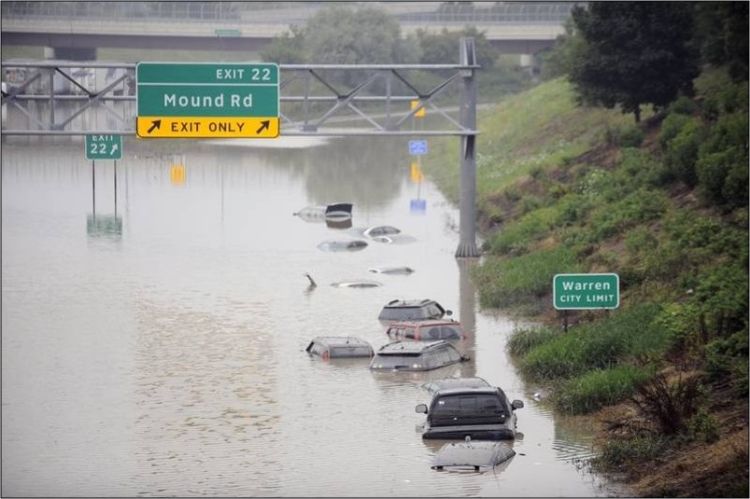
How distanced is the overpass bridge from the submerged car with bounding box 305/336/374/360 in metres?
30.1

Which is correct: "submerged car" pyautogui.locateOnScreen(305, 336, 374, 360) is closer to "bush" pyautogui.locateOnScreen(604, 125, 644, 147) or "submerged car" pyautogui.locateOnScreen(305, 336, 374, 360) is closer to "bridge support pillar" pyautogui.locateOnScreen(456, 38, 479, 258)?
"bridge support pillar" pyautogui.locateOnScreen(456, 38, 479, 258)

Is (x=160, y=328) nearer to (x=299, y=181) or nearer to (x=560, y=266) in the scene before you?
(x=560, y=266)

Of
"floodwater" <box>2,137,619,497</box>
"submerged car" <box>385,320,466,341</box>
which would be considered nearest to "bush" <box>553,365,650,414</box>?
"floodwater" <box>2,137,619,497</box>

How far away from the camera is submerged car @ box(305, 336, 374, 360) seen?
32188 mm

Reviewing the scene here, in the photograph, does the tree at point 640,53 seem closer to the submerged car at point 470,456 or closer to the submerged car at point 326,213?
the submerged car at point 326,213

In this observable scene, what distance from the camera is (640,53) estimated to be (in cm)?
4900

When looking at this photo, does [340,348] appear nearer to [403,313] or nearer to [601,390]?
[403,313]

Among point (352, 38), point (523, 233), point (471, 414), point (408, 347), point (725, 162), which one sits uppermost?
point (352, 38)

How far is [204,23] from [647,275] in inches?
1973

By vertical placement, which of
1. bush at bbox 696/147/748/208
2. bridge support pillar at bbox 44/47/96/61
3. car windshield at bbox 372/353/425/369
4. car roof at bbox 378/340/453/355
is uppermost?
bridge support pillar at bbox 44/47/96/61

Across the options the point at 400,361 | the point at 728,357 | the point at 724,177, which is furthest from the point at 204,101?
the point at 724,177

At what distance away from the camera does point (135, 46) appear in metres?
76.4

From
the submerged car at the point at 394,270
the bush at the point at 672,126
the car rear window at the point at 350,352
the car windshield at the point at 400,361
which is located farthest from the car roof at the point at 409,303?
the bush at the point at 672,126

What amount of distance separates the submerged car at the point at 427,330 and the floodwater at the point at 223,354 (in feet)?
2.03
